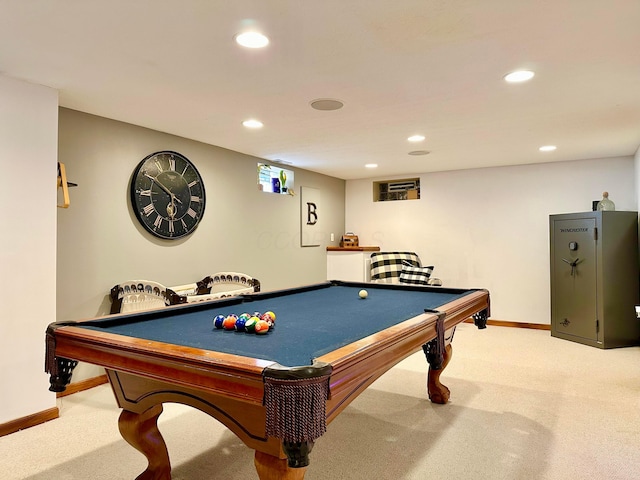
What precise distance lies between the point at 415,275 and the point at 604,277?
200 centimetres

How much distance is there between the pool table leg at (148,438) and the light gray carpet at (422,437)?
0.16 metres

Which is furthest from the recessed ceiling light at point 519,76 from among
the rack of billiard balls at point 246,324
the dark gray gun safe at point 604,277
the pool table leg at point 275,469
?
the dark gray gun safe at point 604,277

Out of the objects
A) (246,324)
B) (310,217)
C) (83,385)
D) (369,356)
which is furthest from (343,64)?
(310,217)

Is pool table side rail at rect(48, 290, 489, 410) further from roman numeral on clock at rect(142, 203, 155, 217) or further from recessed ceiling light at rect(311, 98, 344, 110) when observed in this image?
roman numeral on clock at rect(142, 203, 155, 217)

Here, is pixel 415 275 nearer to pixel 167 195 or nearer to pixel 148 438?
pixel 167 195

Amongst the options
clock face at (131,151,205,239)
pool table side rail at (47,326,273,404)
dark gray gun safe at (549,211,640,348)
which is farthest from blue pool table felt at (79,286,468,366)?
dark gray gun safe at (549,211,640,348)

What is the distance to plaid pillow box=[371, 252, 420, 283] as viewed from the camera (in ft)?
18.4

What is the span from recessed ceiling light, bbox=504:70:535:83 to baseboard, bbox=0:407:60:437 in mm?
3624

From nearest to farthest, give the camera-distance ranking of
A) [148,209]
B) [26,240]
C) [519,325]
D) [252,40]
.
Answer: [252,40] < [26,240] < [148,209] < [519,325]

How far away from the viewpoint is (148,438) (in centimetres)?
189

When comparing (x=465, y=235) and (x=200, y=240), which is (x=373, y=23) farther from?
(x=465, y=235)

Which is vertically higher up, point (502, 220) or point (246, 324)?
point (502, 220)

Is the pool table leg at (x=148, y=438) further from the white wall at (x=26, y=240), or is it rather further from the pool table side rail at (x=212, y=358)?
the white wall at (x=26, y=240)

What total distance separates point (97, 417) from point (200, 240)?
192 cm
